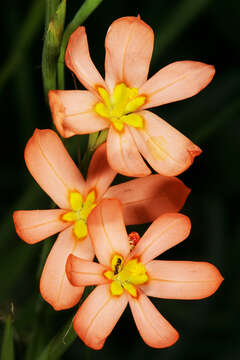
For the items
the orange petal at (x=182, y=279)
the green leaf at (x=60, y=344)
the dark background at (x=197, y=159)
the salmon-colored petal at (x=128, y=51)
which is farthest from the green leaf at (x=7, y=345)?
the dark background at (x=197, y=159)

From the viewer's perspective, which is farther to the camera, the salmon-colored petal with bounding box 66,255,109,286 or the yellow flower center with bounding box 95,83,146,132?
the yellow flower center with bounding box 95,83,146,132

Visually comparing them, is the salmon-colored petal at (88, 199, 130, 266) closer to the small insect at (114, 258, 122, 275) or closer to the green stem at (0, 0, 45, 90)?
the small insect at (114, 258, 122, 275)

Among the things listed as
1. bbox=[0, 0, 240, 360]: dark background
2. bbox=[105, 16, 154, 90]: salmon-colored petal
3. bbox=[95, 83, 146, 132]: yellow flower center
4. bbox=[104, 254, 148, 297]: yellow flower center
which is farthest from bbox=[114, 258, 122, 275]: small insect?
bbox=[0, 0, 240, 360]: dark background

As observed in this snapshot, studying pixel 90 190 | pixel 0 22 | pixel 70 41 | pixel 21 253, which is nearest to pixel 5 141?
pixel 0 22

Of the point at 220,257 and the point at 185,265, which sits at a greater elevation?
the point at 185,265

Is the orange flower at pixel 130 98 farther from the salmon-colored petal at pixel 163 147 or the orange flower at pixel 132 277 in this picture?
the orange flower at pixel 132 277

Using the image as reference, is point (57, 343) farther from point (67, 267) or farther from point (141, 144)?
point (141, 144)

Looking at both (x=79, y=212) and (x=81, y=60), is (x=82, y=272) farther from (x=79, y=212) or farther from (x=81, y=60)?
(x=81, y=60)

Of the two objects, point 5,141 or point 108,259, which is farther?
point 5,141
